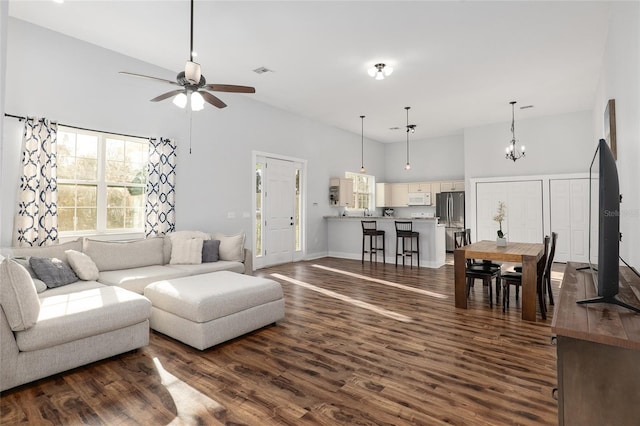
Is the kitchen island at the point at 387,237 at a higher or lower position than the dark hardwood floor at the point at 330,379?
higher

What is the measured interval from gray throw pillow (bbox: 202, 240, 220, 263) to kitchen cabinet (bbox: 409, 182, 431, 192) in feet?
22.1

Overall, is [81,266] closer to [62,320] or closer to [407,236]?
[62,320]

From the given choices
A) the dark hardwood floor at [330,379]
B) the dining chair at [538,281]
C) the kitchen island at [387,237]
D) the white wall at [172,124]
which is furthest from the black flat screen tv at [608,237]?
the kitchen island at [387,237]

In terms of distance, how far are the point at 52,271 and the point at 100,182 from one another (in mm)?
1573

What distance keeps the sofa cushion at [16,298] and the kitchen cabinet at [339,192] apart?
6.64 meters

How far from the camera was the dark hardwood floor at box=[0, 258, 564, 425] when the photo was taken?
2.01m

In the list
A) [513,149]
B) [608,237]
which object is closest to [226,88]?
[608,237]

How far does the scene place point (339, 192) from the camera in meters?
8.44

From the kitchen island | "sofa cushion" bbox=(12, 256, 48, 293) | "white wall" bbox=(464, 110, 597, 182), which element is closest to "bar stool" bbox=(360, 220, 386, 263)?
the kitchen island

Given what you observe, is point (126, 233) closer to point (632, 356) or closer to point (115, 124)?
point (115, 124)

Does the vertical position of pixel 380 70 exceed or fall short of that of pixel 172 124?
it exceeds it

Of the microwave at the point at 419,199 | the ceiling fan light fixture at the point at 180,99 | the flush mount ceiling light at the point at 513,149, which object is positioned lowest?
the microwave at the point at 419,199

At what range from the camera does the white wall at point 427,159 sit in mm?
9578

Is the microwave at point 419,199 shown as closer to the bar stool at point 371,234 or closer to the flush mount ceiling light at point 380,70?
the bar stool at point 371,234
